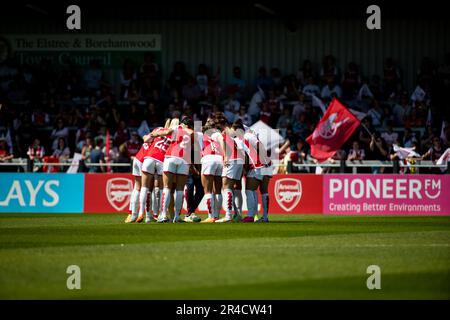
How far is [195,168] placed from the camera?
22.2m

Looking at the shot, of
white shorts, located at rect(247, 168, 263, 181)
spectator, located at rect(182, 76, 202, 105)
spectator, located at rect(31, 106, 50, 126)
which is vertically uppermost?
spectator, located at rect(182, 76, 202, 105)

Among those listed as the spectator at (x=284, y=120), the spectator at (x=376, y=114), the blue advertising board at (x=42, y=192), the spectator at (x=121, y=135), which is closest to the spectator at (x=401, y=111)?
the spectator at (x=376, y=114)

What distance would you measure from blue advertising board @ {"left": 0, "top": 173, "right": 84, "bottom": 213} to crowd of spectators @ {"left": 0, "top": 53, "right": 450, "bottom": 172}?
1342 mm

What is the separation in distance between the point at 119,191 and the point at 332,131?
6.33m

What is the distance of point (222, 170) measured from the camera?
21359 millimetres

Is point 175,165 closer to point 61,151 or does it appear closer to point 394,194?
point 394,194

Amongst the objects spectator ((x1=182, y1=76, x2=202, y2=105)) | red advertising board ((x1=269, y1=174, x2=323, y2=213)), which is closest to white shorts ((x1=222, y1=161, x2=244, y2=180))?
red advertising board ((x1=269, y1=174, x2=323, y2=213))

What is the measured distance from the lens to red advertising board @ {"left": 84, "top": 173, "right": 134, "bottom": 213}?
27.6 meters

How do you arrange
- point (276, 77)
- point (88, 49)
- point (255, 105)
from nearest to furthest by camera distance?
point (255, 105)
point (276, 77)
point (88, 49)

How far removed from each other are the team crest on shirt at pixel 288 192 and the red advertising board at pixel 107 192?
4183mm

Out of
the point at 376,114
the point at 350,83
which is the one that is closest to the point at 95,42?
the point at 350,83

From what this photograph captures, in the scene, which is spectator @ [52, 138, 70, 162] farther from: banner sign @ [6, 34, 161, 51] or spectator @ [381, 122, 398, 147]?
spectator @ [381, 122, 398, 147]

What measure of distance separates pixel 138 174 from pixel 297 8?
14.8 metres
